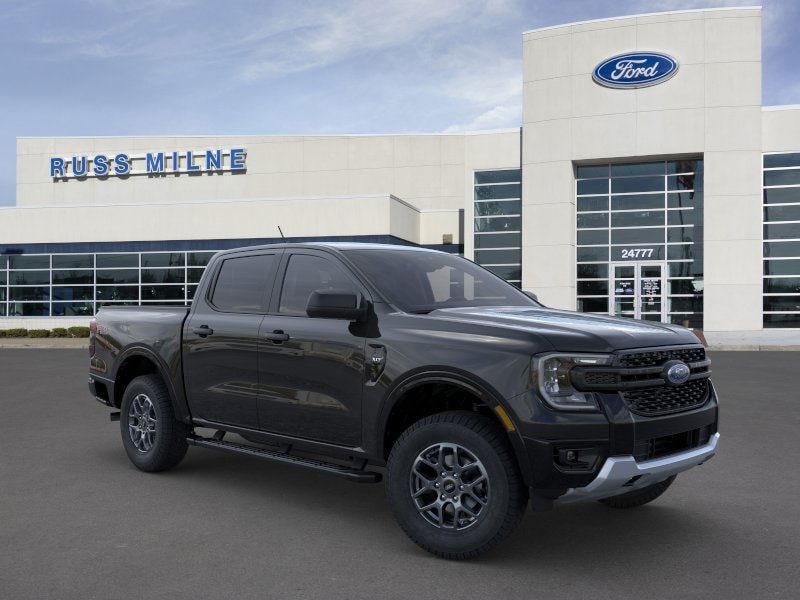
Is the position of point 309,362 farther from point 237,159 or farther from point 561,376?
point 237,159

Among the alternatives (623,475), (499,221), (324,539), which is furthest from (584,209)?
(623,475)

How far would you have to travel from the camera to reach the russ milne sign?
42.6 metres

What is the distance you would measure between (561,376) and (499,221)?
32.3m

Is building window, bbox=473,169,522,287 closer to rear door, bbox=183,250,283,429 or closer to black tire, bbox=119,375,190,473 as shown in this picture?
black tire, bbox=119,375,190,473

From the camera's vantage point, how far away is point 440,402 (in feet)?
16.9

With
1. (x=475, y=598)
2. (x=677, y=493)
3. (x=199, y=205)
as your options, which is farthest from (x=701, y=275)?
(x=475, y=598)

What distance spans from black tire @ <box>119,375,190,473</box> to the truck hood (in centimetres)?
282

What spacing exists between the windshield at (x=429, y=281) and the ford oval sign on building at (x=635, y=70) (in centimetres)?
2847

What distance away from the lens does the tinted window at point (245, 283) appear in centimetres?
A: 625

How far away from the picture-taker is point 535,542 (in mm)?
4996

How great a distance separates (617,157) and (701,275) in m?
5.89

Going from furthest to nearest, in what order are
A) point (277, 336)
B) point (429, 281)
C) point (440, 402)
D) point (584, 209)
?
point (584, 209)
point (429, 281)
point (277, 336)
point (440, 402)

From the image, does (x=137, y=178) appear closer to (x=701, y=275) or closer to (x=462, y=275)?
(x=701, y=275)

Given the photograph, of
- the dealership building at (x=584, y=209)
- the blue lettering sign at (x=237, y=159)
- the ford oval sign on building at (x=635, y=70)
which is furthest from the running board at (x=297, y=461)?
the blue lettering sign at (x=237, y=159)
